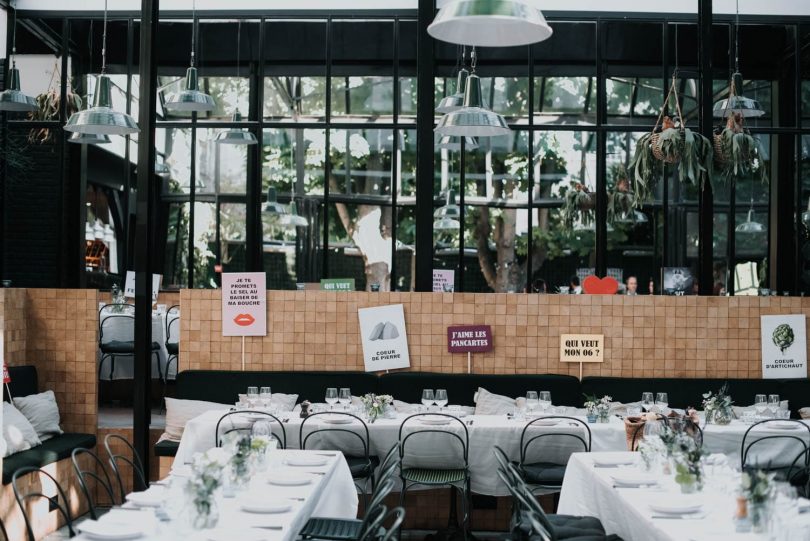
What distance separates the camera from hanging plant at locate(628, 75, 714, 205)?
8812mm

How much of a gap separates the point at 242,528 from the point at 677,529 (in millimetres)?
1846

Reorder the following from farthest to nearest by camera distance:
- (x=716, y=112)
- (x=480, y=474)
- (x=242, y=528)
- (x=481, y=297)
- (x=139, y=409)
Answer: (x=716, y=112)
(x=481, y=297)
(x=139, y=409)
(x=480, y=474)
(x=242, y=528)

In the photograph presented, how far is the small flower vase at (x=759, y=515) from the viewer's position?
4094 mm

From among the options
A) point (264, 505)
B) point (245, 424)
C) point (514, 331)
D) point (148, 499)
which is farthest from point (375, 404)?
point (148, 499)

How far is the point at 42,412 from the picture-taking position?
28.0 ft

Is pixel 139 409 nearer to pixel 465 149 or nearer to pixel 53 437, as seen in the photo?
pixel 53 437

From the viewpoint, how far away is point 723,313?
29.9 feet

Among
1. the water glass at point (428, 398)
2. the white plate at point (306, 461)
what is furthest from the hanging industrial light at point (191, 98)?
the white plate at point (306, 461)

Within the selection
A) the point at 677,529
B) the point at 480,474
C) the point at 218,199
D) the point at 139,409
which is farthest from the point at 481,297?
the point at 218,199

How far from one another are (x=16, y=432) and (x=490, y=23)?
17.1 feet

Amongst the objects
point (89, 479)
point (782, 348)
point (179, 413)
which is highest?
point (782, 348)

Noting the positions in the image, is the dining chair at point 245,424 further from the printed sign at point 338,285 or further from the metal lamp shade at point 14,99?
the metal lamp shade at point 14,99

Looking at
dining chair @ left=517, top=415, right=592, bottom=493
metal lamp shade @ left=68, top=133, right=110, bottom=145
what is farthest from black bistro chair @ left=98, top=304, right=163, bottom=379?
dining chair @ left=517, top=415, right=592, bottom=493

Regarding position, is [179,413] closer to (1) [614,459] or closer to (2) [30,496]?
(2) [30,496]
